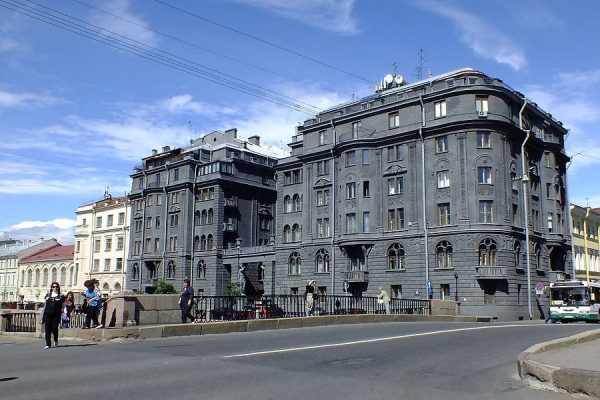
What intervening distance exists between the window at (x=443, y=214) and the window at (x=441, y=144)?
4.49m

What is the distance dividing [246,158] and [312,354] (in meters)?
59.8

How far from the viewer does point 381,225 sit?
50.3 m

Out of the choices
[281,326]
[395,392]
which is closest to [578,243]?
[281,326]

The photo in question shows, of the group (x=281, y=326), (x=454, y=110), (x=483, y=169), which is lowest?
(x=281, y=326)

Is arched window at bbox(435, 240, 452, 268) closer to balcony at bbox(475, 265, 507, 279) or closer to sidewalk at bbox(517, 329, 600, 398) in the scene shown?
balcony at bbox(475, 265, 507, 279)

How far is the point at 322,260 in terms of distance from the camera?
178ft

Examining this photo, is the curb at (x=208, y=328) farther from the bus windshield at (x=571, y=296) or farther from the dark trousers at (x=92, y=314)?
Answer: the bus windshield at (x=571, y=296)

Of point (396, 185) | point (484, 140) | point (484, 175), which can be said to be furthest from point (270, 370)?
point (396, 185)

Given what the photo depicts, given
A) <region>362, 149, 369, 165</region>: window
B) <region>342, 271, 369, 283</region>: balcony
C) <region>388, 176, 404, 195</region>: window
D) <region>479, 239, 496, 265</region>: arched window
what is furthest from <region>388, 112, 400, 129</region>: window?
<region>342, 271, 369, 283</region>: balcony

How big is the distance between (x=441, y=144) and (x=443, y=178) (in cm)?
284

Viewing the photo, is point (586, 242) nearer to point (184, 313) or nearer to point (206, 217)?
point (206, 217)

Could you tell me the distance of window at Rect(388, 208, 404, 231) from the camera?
4941cm

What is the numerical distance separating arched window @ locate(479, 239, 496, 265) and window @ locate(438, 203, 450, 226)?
3.38 m

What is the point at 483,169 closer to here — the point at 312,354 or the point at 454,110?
the point at 454,110
